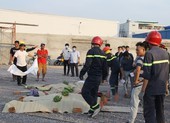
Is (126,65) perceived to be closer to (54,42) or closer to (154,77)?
(154,77)

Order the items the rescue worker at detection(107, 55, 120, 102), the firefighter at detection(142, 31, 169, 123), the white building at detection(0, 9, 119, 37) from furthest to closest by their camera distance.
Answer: the white building at detection(0, 9, 119, 37) → the rescue worker at detection(107, 55, 120, 102) → the firefighter at detection(142, 31, 169, 123)

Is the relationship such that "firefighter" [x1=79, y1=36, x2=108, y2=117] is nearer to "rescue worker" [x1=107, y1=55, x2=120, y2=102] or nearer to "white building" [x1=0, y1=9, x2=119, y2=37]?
"rescue worker" [x1=107, y1=55, x2=120, y2=102]

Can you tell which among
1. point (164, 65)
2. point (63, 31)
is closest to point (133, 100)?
point (164, 65)

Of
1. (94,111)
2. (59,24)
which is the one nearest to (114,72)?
(94,111)

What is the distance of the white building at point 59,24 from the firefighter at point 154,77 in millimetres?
34554

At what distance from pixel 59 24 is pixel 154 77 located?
37926mm

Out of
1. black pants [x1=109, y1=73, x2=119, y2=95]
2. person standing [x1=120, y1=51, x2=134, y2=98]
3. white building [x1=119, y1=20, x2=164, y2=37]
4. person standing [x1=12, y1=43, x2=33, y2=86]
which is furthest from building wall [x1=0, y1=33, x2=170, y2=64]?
white building [x1=119, y1=20, x2=164, y2=37]

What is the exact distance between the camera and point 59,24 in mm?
43062

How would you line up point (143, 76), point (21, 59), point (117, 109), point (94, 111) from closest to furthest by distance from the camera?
1. point (143, 76)
2. point (94, 111)
3. point (117, 109)
4. point (21, 59)

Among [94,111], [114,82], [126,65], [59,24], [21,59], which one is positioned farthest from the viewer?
[59,24]

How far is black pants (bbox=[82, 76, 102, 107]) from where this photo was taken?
8117mm

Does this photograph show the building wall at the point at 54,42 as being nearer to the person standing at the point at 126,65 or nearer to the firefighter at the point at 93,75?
the person standing at the point at 126,65

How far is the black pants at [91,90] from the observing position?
8117 millimetres

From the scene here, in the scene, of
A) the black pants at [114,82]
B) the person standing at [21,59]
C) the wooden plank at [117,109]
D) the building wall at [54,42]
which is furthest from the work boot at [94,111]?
the building wall at [54,42]
